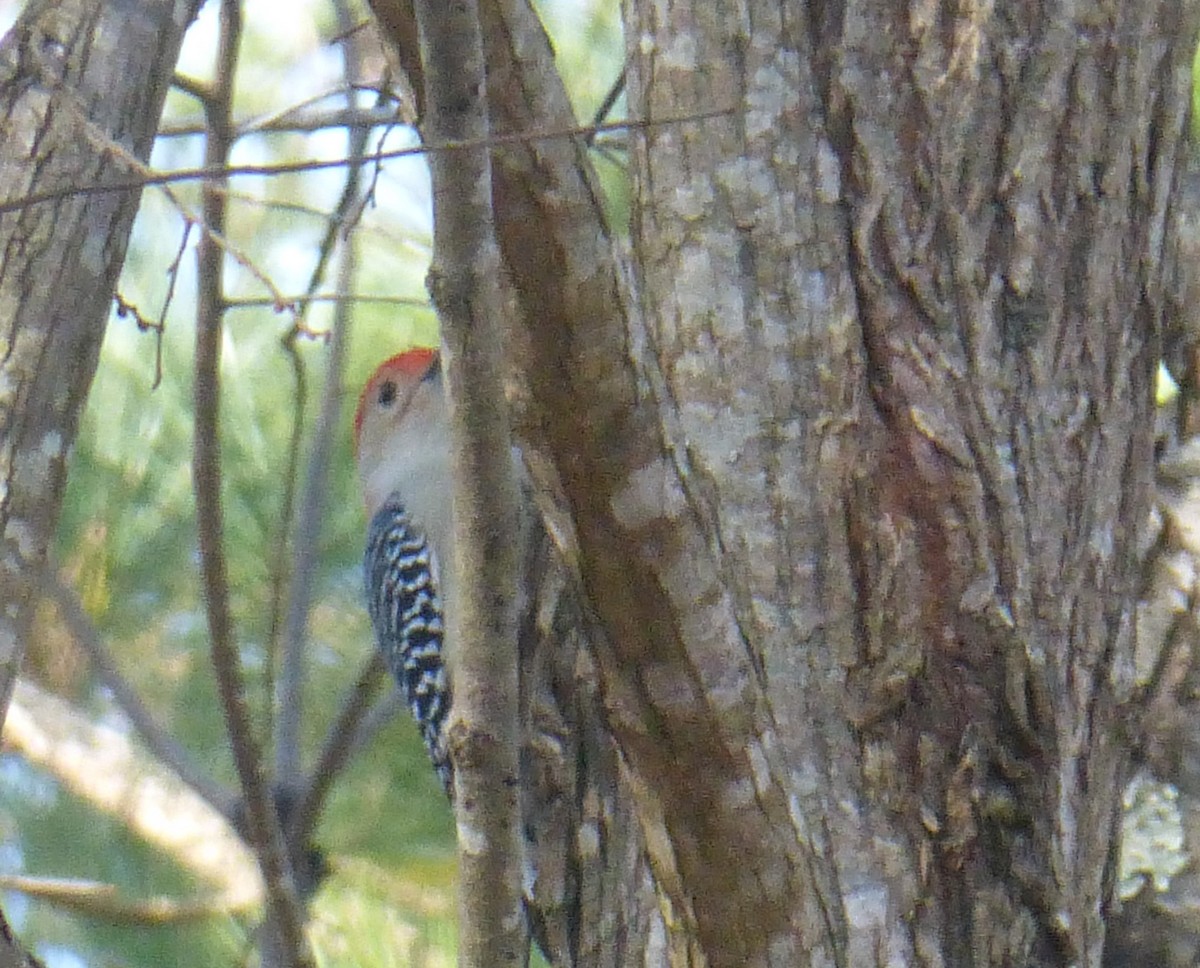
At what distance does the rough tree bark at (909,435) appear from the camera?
1.84 meters

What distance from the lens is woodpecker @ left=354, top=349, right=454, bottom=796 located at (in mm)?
3359

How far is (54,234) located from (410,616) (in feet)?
4.46

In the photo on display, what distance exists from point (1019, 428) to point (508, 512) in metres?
0.93

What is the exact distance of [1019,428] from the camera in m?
2.04

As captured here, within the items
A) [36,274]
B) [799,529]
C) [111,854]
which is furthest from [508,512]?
[111,854]

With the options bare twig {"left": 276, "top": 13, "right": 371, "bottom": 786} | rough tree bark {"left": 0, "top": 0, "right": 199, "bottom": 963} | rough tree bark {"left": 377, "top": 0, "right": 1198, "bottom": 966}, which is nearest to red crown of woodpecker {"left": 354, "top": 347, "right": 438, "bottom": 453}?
bare twig {"left": 276, "top": 13, "right": 371, "bottom": 786}

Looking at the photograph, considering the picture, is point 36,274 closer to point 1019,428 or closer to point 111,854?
point 1019,428

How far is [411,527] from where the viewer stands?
11.7 ft

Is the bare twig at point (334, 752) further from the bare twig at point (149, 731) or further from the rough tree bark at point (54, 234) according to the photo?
the rough tree bark at point (54, 234)

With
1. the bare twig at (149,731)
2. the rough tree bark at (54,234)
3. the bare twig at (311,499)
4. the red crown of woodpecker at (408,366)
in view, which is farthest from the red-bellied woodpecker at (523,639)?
the rough tree bark at (54,234)

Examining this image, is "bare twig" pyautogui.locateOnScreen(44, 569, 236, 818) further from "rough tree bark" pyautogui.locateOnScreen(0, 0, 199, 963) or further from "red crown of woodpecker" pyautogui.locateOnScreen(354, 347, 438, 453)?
"red crown of woodpecker" pyautogui.locateOnScreen(354, 347, 438, 453)

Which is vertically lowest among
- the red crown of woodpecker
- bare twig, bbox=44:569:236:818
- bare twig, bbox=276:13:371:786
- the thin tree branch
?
the thin tree branch

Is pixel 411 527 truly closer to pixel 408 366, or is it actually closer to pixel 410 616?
pixel 410 616

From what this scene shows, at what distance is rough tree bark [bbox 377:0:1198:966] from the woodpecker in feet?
4.61
